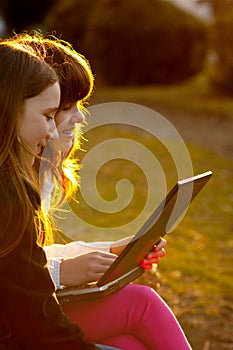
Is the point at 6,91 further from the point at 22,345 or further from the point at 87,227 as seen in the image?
the point at 87,227

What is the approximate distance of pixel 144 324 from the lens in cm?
245

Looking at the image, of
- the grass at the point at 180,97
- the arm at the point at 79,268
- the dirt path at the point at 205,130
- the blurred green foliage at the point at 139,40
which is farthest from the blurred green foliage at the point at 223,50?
the arm at the point at 79,268

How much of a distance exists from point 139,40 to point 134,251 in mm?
12683

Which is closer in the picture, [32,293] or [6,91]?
[32,293]

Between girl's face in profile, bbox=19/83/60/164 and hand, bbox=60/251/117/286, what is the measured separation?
0.48 meters

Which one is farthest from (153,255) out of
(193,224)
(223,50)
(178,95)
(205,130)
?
(178,95)

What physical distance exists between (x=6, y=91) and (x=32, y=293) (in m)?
0.59

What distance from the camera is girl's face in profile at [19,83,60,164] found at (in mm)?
2152

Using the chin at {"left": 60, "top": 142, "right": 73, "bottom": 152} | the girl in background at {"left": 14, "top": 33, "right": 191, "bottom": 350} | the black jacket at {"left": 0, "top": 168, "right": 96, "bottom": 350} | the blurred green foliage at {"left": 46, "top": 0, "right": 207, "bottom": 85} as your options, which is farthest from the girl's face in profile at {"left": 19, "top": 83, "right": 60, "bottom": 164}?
the blurred green foliage at {"left": 46, "top": 0, "right": 207, "bottom": 85}

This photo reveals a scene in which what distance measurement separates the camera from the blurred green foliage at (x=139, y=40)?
14.7 meters

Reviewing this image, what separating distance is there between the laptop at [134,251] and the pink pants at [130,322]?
0.16 feet

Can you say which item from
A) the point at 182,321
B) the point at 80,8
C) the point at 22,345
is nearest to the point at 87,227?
the point at 182,321

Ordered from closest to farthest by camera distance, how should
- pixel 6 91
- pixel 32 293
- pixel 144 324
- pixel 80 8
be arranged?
pixel 32 293 < pixel 6 91 < pixel 144 324 < pixel 80 8

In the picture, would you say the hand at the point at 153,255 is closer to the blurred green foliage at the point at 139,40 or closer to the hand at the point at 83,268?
the hand at the point at 83,268
